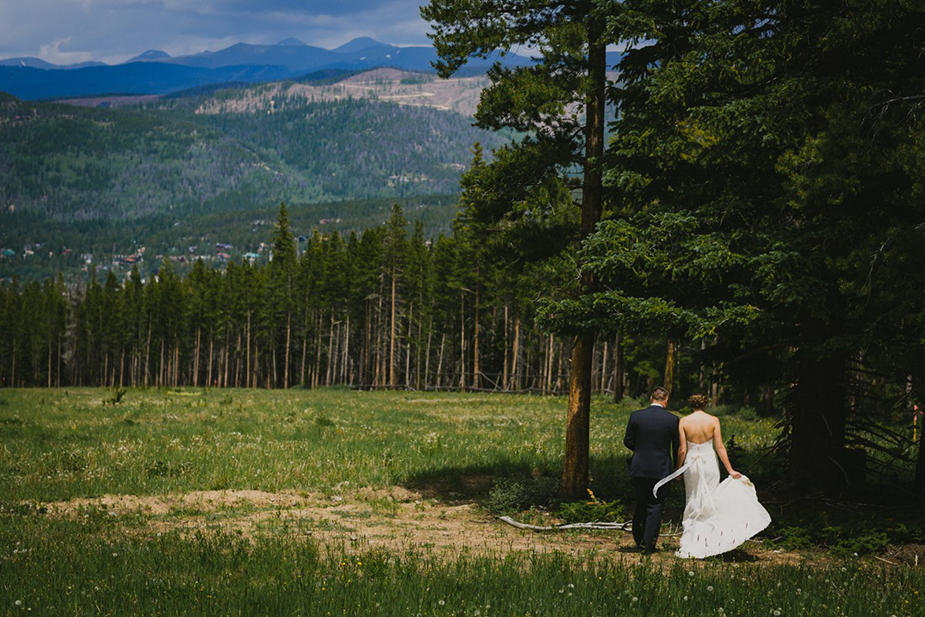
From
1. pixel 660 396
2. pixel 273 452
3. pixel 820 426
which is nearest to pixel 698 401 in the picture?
pixel 660 396

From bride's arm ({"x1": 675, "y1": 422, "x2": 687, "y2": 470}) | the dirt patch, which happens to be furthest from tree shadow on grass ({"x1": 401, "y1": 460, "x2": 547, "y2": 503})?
bride's arm ({"x1": 675, "y1": 422, "x2": 687, "y2": 470})

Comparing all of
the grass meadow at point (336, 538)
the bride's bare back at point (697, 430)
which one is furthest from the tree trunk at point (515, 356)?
the bride's bare back at point (697, 430)

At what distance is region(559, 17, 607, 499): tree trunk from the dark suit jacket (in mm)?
3800

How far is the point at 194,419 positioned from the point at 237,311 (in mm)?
77175

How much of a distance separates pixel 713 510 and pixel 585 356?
4.94m

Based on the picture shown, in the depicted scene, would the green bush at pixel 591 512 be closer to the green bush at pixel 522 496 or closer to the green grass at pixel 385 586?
the green bush at pixel 522 496

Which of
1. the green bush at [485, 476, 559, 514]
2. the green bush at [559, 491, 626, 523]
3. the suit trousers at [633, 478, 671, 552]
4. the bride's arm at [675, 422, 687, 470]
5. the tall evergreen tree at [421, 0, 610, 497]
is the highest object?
the tall evergreen tree at [421, 0, 610, 497]

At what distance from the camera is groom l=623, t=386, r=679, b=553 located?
34.5 ft

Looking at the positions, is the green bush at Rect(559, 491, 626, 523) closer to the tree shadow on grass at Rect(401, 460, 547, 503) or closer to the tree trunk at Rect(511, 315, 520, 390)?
the tree shadow on grass at Rect(401, 460, 547, 503)

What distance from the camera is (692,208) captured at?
44.1ft

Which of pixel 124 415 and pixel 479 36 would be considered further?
pixel 124 415

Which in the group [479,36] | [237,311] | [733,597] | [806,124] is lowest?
[237,311]

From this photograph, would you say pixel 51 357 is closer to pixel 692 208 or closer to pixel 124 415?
pixel 124 415

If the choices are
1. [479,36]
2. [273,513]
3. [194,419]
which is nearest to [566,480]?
[273,513]
